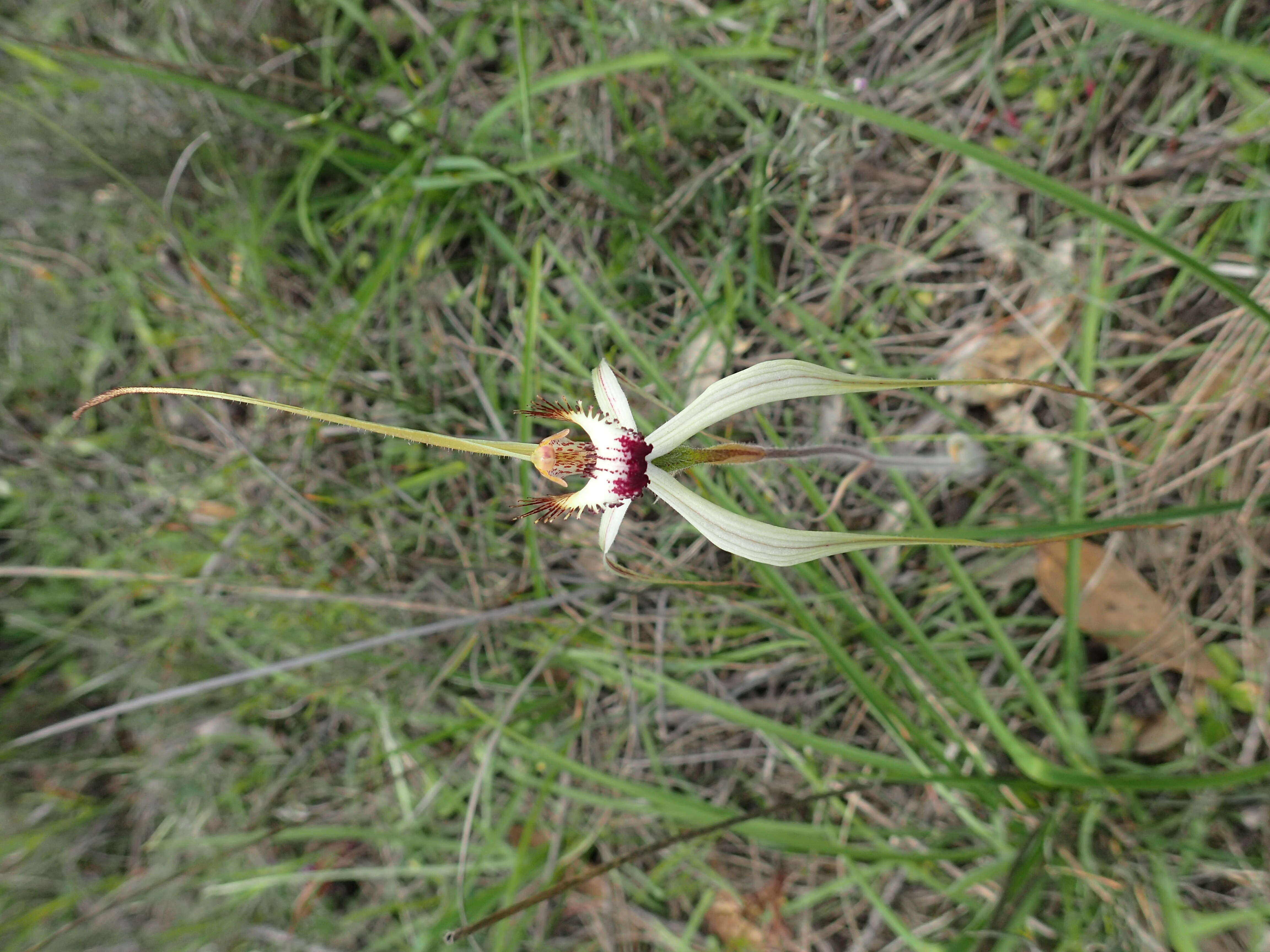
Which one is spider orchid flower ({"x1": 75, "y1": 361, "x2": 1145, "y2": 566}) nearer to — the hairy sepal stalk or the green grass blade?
the hairy sepal stalk

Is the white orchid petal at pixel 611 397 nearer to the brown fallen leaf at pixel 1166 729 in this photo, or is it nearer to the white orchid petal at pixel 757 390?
the white orchid petal at pixel 757 390

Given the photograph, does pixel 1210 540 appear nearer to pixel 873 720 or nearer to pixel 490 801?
pixel 873 720

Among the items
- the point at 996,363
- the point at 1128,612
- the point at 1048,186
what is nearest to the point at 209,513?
the point at 996,363

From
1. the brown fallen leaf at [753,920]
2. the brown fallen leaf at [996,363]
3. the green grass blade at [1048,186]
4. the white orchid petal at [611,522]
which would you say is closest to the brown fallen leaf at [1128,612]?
the brown fallen leaf at [996,363]

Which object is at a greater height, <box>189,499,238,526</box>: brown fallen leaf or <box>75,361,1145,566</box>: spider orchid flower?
<box>75,361,1145,566</box>: spider orchid flower

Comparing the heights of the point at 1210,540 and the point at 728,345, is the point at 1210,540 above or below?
below

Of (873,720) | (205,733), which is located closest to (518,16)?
(873,720)

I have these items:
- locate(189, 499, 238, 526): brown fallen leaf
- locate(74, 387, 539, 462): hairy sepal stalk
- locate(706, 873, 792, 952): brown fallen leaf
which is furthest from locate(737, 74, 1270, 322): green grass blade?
locate(189, 499, 238, 526): brown fallen leaf
